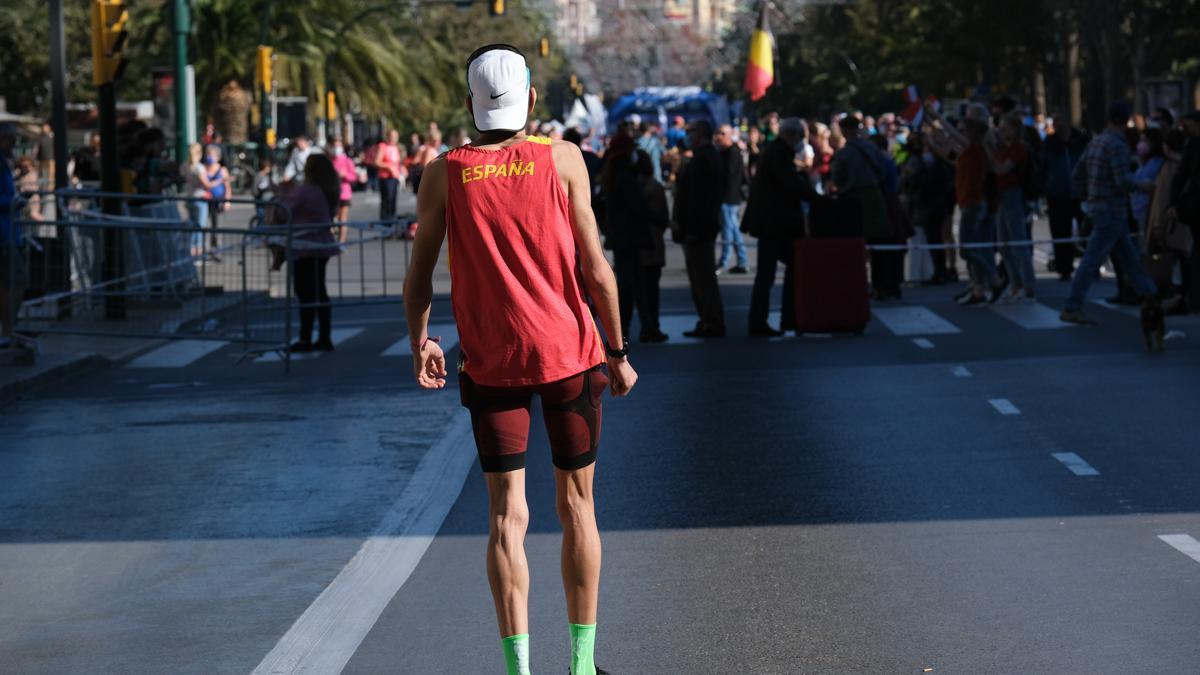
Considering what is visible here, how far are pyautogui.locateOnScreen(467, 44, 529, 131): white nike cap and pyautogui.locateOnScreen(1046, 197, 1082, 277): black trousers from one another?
17.9 m

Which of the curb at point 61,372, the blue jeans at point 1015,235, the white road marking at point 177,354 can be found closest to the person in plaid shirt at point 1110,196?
the blue jeans at point 1015,235

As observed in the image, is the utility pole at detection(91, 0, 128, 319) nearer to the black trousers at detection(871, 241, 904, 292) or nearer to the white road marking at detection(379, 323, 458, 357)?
the white road marking at detection(379, 323, 458, 357)

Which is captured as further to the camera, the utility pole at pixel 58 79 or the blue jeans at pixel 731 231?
the blue jeans at pixel 731 231

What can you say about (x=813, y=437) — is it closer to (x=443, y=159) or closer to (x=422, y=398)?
(x=422, y=398)

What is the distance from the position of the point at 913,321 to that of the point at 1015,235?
1.97 meters

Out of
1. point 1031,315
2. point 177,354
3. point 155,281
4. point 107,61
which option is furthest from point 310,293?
point 1031,315

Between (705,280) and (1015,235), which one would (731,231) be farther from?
(705,280)

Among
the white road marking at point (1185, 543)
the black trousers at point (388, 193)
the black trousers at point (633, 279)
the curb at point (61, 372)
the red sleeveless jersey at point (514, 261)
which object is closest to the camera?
the red sleeveless jersey at point (514, 261)

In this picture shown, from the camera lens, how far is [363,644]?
6.44 m

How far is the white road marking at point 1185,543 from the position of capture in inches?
300

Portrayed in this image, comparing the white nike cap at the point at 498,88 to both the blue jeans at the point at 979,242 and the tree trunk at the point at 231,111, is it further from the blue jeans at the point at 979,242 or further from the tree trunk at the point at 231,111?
the tree trunk at the point at 231,111

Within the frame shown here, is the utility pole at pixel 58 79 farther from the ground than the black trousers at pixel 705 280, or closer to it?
farther from the ground

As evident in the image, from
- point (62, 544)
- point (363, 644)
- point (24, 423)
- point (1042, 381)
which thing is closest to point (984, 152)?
point (1042, 381)

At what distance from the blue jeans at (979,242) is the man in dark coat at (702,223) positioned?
10.3 ft
